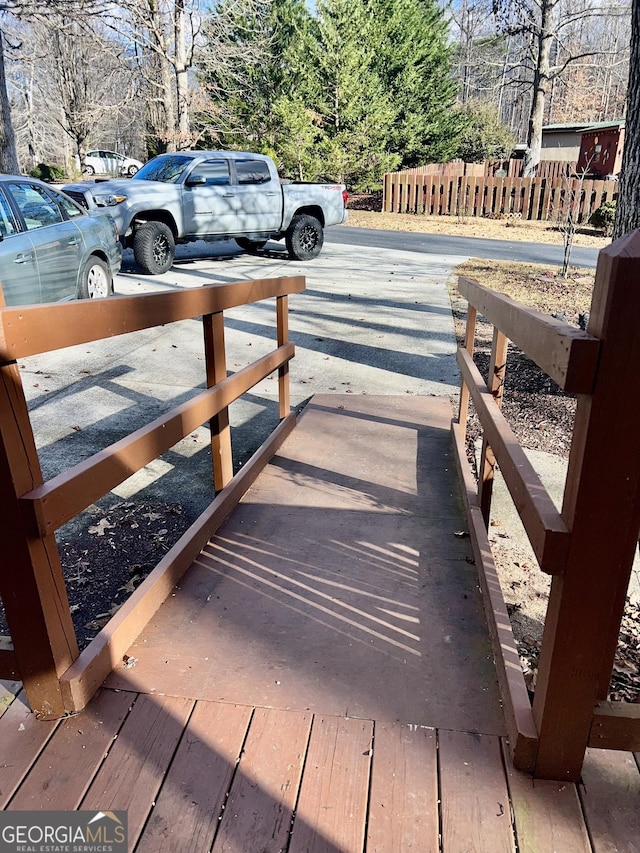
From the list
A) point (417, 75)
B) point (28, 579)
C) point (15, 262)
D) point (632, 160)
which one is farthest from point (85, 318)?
point (417, 75)

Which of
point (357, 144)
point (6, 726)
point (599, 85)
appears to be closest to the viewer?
point (6, 726)

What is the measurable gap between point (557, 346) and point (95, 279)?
23.3 ft

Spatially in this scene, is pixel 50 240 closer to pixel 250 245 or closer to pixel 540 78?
pixel 250 245

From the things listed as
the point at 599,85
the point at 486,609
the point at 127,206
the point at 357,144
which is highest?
the point at 599,85

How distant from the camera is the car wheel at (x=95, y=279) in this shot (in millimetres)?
7207

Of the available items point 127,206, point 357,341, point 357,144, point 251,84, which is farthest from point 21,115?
point 357,341

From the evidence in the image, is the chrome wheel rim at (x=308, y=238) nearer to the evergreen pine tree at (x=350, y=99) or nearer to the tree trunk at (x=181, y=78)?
the tree trunk at (x=181, y=78)

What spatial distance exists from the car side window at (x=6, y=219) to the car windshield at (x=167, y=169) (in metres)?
5.20

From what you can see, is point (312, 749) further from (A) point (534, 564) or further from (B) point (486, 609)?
(A) point (534, 564)

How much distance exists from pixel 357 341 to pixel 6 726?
20.3 ft

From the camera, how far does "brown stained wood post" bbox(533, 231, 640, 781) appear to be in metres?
1.25

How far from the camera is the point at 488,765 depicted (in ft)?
5.38

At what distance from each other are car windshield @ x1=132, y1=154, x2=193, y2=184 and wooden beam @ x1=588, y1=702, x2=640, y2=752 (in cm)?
1111

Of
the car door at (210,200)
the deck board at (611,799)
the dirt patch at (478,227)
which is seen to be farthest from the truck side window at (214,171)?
the deck board at (611,799)
